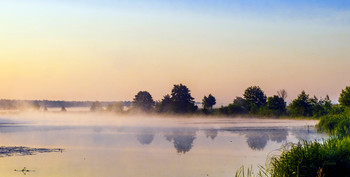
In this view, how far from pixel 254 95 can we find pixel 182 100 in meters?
14.2

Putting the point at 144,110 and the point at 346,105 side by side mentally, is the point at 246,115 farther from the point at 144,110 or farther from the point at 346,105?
the point at 346,105

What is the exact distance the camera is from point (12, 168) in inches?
933

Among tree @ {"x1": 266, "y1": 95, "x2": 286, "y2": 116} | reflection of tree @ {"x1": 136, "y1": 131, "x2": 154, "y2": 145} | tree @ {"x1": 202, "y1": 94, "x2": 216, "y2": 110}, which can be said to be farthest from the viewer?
tree @ {"x1": 202, "y1": 94, "x2": 216, "y2": 110}

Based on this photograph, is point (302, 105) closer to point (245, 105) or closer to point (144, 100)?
point (245, 105)

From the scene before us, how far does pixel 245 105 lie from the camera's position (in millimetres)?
103188

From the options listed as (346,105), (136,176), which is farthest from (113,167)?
(346,105)

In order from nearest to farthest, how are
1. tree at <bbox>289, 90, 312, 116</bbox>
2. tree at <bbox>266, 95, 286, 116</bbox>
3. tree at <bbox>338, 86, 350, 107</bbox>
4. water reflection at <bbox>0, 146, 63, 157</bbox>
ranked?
1. water reflection at <bbox>0, 146, 63, 157</bbox>
2. tree at <bbox>338, 86, 350, 107</bbox>
3. tree at <bbox>289, 90, 312, 116</bbox>
4. tree at <bbox>266, 95, 286, 116</bbox>

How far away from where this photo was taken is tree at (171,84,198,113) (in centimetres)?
10446

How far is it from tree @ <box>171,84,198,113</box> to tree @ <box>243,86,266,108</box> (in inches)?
425

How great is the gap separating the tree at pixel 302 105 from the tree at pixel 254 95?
14.5m

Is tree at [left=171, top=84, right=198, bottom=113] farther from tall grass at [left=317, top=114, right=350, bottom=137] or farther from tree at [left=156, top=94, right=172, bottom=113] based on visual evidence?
tall grass at [left=317, top=114, right=350, bottom=137]

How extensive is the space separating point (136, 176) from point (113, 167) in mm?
2877

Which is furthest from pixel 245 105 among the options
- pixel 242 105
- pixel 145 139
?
pixel 145 139

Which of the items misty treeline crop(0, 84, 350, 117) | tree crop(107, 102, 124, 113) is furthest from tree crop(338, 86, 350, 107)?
tree crop(107, 102, 124, 113)
